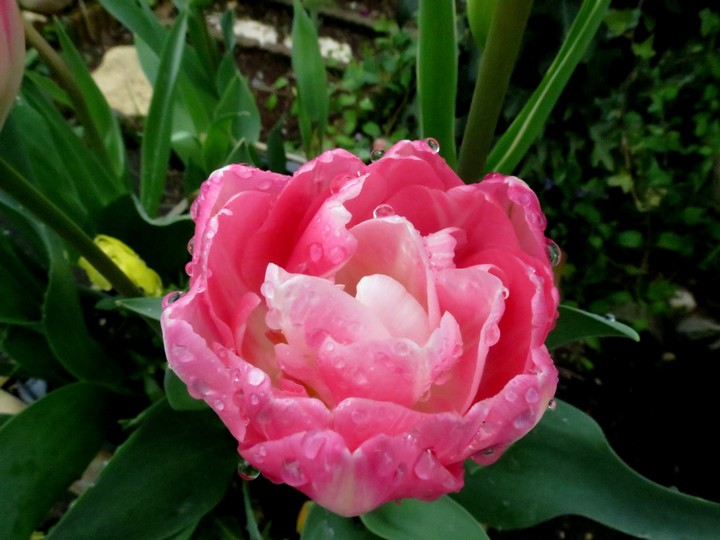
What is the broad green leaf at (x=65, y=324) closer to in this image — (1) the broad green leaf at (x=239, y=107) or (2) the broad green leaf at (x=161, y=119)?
(2) the broad green leaf at (x=161, y=119)

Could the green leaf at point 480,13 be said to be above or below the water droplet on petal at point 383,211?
above

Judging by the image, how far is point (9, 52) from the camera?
0.95 feet

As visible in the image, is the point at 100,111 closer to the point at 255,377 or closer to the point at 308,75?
the point at 308,75

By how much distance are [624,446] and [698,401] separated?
12cm

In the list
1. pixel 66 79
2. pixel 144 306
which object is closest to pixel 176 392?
pixel 144 306

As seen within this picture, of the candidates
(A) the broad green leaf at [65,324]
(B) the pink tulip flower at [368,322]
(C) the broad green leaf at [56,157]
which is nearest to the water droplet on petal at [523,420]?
(B) the pink tulip flower at [368,322]

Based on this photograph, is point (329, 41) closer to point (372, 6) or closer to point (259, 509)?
point (372, 6)

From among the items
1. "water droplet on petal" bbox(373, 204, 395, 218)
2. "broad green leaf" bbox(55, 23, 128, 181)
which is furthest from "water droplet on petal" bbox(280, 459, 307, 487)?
"broad green leaf" bbox(55, 23, 128, 181)

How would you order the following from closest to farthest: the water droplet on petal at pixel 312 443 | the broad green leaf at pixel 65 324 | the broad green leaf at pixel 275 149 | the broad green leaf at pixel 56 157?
1. the water droplet on petal at pixel 312 443
2. the broad green leaf at pixel 65 324
3. the broad green leaf at pixel 56 157
4. the broad green leaf at pixel 275 149

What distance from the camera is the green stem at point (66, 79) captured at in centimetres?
42

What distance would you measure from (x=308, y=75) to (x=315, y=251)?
443 millimetres

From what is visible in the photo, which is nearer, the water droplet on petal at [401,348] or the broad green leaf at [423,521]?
the water droplet on petal at [401,348]

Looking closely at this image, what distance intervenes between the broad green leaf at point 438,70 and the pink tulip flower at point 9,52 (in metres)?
0.21

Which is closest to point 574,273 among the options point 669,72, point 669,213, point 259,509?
point 669,213
